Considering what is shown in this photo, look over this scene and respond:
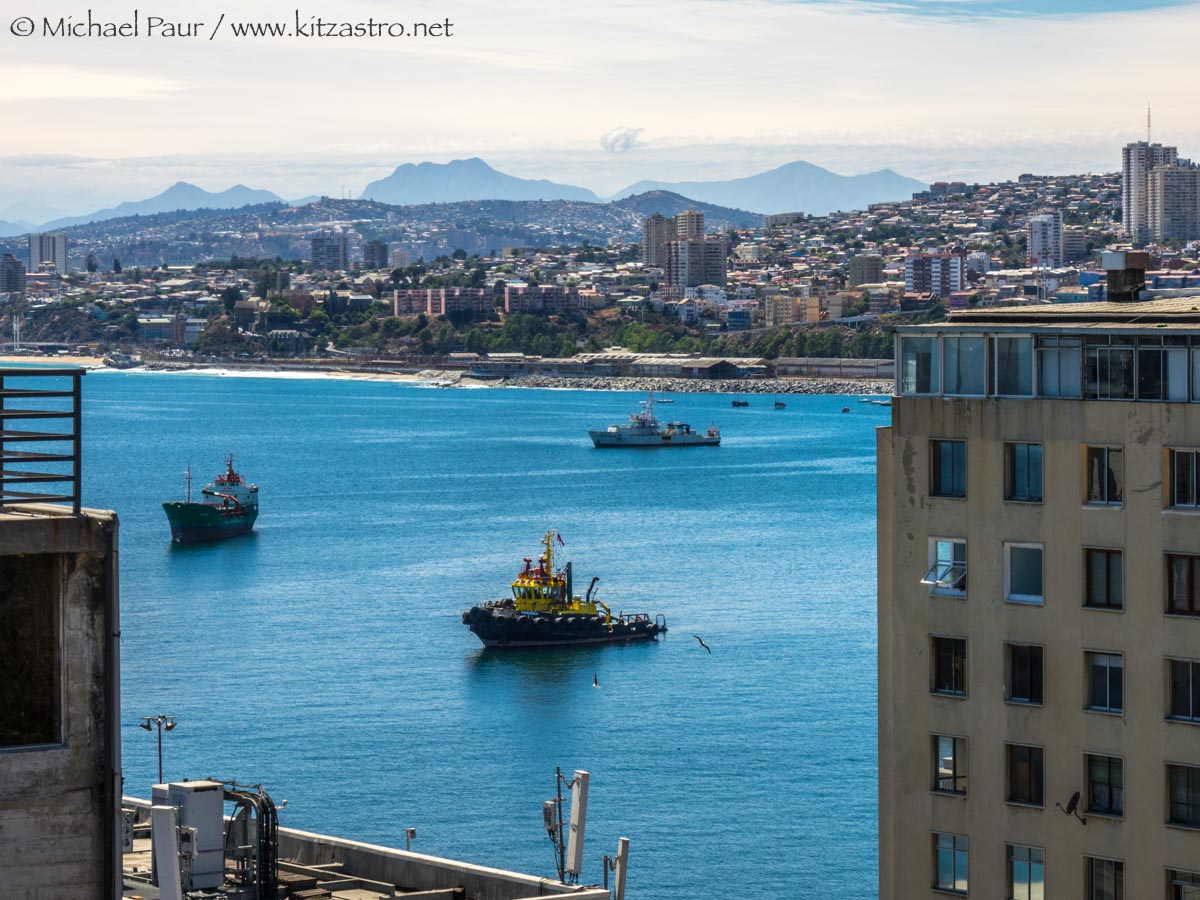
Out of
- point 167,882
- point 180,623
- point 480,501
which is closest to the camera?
point 167,882

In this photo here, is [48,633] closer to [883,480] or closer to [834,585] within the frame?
[883,480]

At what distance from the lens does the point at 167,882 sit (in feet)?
40.4

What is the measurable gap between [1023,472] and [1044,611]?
1.04 meters

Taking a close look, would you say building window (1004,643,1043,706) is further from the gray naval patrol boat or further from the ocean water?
the gray naval patrol boat

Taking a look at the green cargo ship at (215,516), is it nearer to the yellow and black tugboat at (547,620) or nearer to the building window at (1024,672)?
the yellow and black tugboat at (547,620)

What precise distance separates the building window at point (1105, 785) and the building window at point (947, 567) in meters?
1.63

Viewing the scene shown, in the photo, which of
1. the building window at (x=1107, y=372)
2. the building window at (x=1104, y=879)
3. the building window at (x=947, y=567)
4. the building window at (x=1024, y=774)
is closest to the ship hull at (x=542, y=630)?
the building window at (x=947, y=567)

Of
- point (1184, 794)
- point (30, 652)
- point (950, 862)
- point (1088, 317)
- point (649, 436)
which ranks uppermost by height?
point (649, 436)

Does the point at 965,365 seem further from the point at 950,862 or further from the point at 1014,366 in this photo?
the point at 950,862

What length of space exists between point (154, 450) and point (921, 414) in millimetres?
115234

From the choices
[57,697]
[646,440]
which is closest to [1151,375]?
[57,697]

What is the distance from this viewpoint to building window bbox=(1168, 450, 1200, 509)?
1440 cm

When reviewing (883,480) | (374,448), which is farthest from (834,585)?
(374,448)

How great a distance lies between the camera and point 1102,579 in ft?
48.4
